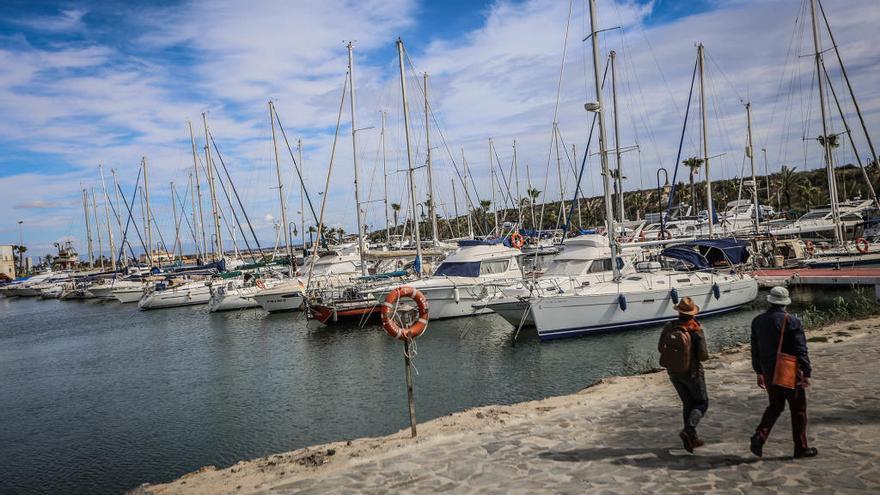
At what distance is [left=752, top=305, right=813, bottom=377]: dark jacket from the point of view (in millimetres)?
6406

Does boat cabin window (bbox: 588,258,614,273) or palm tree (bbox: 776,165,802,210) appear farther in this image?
palm tree (bbox: 776,165,802,210)

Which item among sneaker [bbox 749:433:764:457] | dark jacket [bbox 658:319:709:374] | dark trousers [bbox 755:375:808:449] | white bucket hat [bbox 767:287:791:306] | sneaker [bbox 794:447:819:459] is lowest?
sneaker [bbox 794:447:819:459]

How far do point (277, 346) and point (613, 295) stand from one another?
50.9ft

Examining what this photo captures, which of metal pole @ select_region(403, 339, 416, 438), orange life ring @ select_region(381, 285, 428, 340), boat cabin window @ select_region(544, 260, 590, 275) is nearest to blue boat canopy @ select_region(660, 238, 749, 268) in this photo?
boat cabin window @ select_region(544, 260, 590, 275)

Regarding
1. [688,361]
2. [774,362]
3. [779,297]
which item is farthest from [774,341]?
[688,361]

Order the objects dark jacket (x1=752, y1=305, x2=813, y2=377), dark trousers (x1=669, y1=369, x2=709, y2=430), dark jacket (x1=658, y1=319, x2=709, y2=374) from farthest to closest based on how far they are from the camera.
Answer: dark trousers (x1=669, y1=369, x2=709, y2=430) → dark jacket (x1=658, y1=319, x2=709, y2=374) → dark jacket (x1=752, y1=305, x2=813, y2=377)

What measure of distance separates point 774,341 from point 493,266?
23.8 meters

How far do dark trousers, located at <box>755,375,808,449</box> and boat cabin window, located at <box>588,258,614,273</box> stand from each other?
671 inches

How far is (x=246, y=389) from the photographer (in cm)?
1922

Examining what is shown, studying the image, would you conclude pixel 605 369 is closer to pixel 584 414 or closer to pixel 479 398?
pixel 479 398

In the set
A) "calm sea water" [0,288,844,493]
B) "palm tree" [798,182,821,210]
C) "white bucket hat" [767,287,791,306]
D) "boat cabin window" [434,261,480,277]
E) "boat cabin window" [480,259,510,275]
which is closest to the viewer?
"white bucket hat" [767,287,791,306]

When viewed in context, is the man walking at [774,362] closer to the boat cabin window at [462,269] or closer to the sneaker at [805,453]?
the sneaker at [805,453]

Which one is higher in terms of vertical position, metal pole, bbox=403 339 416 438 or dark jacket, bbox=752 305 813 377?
dark jacket, bbox=752 305 813 377

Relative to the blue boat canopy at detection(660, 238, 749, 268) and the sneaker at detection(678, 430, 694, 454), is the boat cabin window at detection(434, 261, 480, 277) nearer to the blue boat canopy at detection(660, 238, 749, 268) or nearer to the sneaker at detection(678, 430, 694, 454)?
the blue boat canopy at detection(660, 238, 749, 268)
